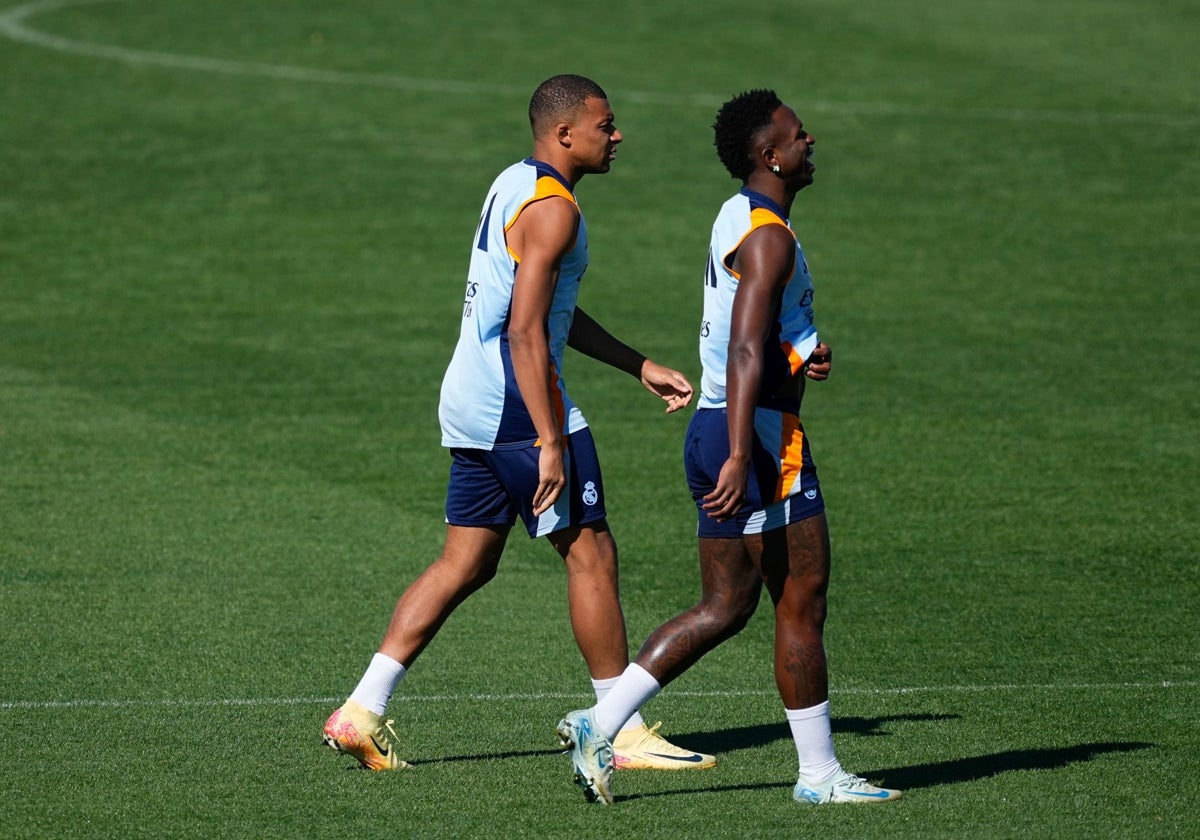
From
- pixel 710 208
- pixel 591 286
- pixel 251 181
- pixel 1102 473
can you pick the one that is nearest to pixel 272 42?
pixel 251 181

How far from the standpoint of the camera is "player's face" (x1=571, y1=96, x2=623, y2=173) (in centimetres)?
621

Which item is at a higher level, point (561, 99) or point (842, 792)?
point (561, 99)

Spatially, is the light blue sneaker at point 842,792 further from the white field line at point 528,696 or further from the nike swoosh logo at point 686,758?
the white field line at point 528,696

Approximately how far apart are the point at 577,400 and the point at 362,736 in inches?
291

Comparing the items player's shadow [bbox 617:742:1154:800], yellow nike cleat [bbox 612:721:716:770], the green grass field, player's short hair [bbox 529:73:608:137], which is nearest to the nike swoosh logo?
yellow nike cleat [bbox 612:721:716:770]

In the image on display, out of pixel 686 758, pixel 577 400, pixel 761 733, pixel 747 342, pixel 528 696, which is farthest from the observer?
pixel 577 400

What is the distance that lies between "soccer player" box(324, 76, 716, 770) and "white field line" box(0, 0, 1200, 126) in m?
18.3

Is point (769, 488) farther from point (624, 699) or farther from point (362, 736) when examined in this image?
point (362, 736)

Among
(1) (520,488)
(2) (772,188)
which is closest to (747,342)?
(2) (772,188)

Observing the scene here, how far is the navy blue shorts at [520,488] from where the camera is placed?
6.13 metres

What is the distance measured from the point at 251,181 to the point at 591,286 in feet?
18.1

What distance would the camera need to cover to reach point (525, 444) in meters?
6.15

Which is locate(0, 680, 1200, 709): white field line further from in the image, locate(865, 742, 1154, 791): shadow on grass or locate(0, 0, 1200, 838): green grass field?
locate(865, 742, 1154, 791): shadow on grass

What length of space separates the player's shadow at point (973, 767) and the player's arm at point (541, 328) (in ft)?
3.65
